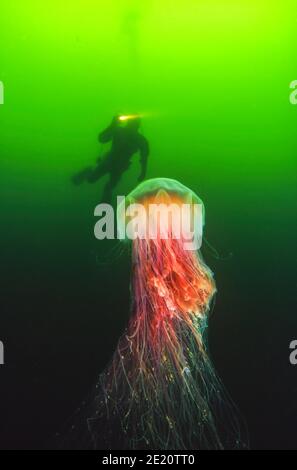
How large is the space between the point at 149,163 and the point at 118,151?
0.23 m

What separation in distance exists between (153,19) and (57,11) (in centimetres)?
67

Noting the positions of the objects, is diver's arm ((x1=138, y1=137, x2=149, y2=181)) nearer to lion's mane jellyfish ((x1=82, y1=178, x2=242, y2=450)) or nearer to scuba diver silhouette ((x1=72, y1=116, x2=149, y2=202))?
scuba diver silhouette ((x1=72, y1=116, x2=149, y2=202))

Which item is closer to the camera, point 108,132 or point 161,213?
point 161,213

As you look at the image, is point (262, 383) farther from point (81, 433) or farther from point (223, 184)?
point (223, 184)

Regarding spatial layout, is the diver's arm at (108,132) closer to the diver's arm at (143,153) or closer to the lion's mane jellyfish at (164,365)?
the diver's arm at (143,153)

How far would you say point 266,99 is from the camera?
8.42 feet

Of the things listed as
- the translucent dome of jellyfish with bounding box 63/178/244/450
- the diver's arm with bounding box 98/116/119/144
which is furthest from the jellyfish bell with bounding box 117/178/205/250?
the diver's arm with bounding box 98/116/119/144

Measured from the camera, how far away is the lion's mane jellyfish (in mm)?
2217

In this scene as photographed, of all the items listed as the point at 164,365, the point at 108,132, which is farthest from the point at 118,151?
the point at 164,365

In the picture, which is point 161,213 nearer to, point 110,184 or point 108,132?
point 110,184

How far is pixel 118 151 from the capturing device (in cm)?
251

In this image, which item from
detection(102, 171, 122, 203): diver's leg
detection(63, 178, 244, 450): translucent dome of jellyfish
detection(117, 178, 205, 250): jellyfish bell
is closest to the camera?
detection(63, 178, 244, 450): translucent dome of jellyfish
